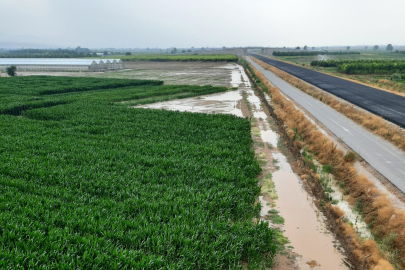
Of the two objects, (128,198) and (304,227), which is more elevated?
(128,198)

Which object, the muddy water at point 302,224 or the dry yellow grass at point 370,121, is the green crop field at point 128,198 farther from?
the dry yellow grass at point 370,121

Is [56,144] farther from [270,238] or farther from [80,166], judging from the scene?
[270,238]

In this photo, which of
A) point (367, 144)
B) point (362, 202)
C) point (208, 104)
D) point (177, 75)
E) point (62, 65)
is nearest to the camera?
point (362, 202)

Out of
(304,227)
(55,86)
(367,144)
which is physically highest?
(55,86)

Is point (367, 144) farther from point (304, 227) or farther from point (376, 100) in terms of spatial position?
point (376, 100)

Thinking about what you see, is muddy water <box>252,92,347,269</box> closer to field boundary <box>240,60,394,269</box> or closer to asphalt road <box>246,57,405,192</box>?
field boundary <box>240,60,394,269</box>

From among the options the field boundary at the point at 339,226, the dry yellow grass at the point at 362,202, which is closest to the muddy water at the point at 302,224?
the field boundary at the point at 339,226

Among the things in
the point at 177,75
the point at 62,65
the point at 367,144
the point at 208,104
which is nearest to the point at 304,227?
the point at 367,144
